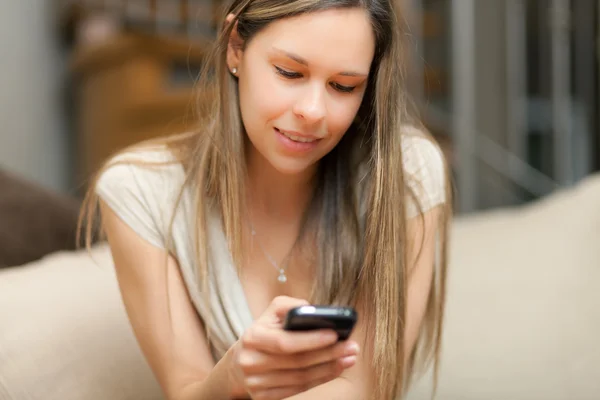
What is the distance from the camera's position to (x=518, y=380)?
1.49 metres

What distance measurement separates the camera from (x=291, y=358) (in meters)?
0.91

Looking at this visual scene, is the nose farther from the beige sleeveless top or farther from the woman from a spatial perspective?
the beige sleeveless top

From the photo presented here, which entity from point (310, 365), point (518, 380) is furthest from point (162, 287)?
point (518, 380)

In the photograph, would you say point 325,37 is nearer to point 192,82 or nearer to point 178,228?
point 178,228

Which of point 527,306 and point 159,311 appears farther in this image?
point 527,306

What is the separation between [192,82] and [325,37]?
2.29 m

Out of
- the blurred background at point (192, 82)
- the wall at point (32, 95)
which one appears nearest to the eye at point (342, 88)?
the blurred background at point (192, 82)

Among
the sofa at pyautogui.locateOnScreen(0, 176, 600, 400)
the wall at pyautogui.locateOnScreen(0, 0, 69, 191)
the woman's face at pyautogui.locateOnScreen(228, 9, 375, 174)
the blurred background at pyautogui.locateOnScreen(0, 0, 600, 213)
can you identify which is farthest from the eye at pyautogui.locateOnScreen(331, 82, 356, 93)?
the wall at pyautogui.locateOnScreen(0, 0, 69, 191)

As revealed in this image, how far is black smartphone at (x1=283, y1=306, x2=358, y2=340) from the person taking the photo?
0.81 metres

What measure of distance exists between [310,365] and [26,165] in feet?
9.24

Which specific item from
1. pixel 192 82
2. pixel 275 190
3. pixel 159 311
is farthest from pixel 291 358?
pixel 192 82

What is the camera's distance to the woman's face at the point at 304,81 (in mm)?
1002

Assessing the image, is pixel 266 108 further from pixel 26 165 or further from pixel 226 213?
pixel 26 165

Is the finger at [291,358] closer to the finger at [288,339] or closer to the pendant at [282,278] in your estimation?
the finger at [288,339]
